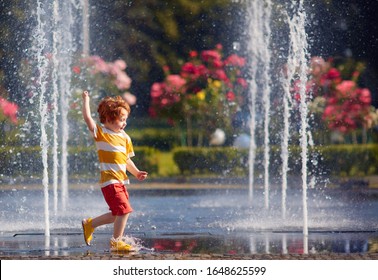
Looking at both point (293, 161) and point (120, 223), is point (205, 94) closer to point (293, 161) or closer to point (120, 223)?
point (293, 161)

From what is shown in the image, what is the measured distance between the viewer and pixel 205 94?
23.9 m

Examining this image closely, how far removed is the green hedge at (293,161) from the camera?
20.7m

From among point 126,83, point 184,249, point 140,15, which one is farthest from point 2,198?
point 140,15

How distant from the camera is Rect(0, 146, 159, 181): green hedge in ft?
65.7

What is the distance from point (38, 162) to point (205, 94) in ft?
15.5

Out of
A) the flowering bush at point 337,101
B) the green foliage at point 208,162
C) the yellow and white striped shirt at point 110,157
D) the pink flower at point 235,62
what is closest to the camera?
the yellow and white striped shirt at point 110,157

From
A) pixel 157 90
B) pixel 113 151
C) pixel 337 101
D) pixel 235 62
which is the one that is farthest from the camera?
pixel 157 90

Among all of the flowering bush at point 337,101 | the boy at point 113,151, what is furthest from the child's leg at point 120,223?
the flowering bush at point 337,101

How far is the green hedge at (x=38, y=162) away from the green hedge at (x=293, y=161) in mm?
655

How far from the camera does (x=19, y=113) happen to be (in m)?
25.6

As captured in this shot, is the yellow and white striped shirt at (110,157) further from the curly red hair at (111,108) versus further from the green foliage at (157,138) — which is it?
the green foliage at (157,138)

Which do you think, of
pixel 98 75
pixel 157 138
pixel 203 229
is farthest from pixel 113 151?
pixel 157 138
